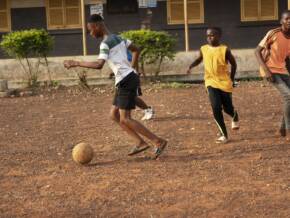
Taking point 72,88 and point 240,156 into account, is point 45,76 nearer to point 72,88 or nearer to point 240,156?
point 72,88

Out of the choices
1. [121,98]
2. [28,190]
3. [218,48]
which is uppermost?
[218,48]

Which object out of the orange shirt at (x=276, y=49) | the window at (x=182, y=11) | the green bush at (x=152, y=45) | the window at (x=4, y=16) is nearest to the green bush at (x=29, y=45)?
the green bush at (x=152, y=45)

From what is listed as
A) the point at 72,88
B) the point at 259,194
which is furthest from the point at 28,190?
the point at 72,88

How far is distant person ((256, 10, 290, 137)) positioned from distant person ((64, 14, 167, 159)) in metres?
1.50

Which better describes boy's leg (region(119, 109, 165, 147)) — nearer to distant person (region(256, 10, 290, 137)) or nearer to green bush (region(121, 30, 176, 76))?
distant person (region(256, 10, 290, 137))

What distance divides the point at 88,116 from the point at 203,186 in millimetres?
5076

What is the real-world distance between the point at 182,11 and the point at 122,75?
12793 mm

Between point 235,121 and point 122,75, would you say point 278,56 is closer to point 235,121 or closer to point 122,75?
point 235,121

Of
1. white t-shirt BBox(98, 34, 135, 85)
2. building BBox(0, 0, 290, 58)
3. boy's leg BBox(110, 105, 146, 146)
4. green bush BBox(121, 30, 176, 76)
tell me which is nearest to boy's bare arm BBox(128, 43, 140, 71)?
white t-shirt BBox(98, 34, 135, 85)

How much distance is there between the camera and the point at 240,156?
7.41 m

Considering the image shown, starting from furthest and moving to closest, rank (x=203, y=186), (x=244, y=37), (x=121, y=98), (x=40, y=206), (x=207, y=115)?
(x=244, y=37), (x=207, y=115), (x=121, y=98), (x=203, y=186), (x=40, y=206)

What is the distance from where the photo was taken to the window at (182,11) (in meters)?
19.7

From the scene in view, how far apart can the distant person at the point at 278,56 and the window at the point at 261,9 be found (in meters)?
12.1

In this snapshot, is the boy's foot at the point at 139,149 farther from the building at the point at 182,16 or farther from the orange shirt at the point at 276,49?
the building at the point at 182,16
